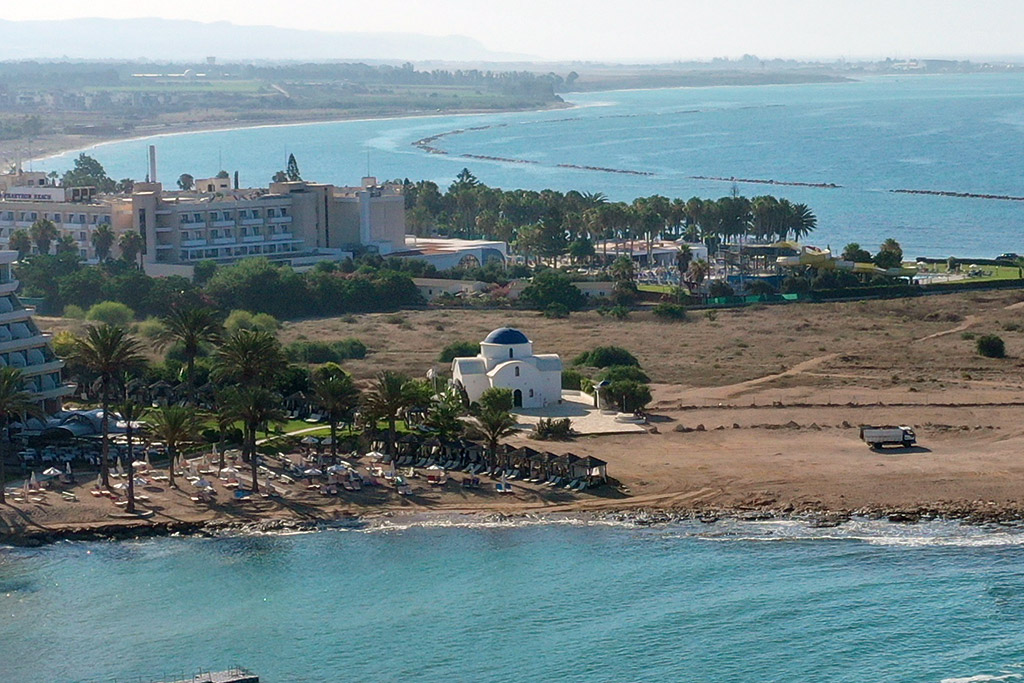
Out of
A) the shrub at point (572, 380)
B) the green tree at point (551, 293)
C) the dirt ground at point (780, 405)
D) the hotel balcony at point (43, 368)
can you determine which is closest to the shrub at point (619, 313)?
the dirt ground at point (780, 405)

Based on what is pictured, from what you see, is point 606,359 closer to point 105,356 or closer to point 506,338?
point 506,338

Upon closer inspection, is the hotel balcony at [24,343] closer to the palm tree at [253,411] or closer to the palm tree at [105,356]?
the palm tree at [105,356]

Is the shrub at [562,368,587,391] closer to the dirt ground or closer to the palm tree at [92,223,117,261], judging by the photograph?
the dirt ground

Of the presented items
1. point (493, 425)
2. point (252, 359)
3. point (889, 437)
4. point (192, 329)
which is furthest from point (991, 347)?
point (252, 359)

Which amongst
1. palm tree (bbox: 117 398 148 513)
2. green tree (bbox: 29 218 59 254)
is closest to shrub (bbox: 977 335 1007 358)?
palm tree (bbox: 117 398 148 513)

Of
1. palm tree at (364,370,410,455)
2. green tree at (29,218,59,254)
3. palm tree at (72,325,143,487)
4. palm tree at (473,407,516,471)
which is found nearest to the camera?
palm tree at (72,325,143,487)

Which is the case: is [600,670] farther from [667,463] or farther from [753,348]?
[753,348]

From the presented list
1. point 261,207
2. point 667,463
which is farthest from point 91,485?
point 261,207

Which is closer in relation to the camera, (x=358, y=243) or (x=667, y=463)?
(x=667, y=463)
